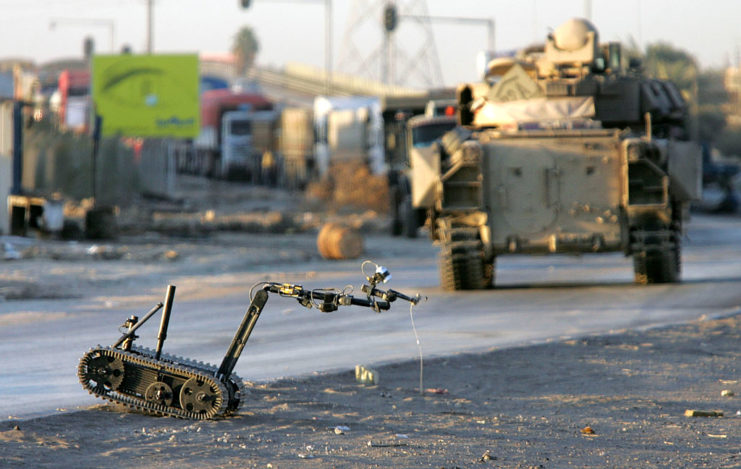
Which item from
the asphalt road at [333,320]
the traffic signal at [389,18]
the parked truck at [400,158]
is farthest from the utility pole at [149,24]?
the asphalt road at [333,320]

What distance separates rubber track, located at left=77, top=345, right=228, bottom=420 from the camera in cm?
739

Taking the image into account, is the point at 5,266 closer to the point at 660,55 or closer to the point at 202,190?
the point at 202,190

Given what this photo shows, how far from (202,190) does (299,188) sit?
455 cm

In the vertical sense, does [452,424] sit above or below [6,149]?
below

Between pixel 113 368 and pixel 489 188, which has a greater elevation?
pixel 489 188

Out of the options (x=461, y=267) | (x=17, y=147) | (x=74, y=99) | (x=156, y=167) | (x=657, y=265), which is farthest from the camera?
(x=74, y=99)

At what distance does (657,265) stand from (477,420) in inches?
351

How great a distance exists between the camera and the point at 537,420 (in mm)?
7777

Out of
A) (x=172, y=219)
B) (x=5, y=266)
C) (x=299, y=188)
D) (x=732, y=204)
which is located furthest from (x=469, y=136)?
(x=299, y=188)

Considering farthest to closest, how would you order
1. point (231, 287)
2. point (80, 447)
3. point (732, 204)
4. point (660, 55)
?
point (660, 55) < point (732, 204) < point (231, 287) < point (80, 447)

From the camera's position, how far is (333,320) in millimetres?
13398

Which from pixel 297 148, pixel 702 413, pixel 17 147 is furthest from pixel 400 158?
pixel 297 148

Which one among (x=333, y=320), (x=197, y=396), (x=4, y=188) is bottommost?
(x=333, y=320)

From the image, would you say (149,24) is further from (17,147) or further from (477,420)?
(477,420)
